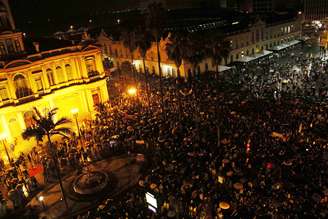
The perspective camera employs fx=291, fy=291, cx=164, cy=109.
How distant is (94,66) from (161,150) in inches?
768

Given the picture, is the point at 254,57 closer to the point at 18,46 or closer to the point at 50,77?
the point at 50,77

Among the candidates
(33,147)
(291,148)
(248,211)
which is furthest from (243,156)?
(33,147)

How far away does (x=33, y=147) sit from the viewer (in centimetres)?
3272

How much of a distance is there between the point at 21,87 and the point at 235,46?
38.2m

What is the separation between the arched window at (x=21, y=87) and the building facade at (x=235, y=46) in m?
22.2

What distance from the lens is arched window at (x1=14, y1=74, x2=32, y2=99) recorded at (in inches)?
1352

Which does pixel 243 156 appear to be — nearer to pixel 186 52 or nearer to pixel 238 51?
pixel 186 52

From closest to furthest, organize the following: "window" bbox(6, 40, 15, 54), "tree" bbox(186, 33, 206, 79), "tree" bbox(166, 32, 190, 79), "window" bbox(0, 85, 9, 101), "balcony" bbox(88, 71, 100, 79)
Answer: "window" bbox(0, 85, 9, 101) → "window" bbox(6, 40, 15, 54) → "tree" bbox(166, 32, 190, 79) → "tree" bbox(186, 33, 206, 79) → "balcony" bbox(88, 71, 100, 79)

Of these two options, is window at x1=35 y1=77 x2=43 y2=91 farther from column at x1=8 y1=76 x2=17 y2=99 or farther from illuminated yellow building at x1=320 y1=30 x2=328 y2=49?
illuminated yellow building at x1=320 y1=30 x2=328 y2=49

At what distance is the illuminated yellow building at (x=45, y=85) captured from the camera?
33.7 metres

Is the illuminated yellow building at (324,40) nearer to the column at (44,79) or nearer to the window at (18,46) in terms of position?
the column at (44,79)

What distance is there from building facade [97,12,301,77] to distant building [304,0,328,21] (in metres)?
22.2

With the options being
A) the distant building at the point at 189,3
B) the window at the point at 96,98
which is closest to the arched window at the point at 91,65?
the window at the point at 96,98

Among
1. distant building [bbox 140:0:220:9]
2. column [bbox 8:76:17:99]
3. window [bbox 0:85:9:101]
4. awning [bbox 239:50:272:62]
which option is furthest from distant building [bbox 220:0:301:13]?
window [bbox 0:85:9:101]
